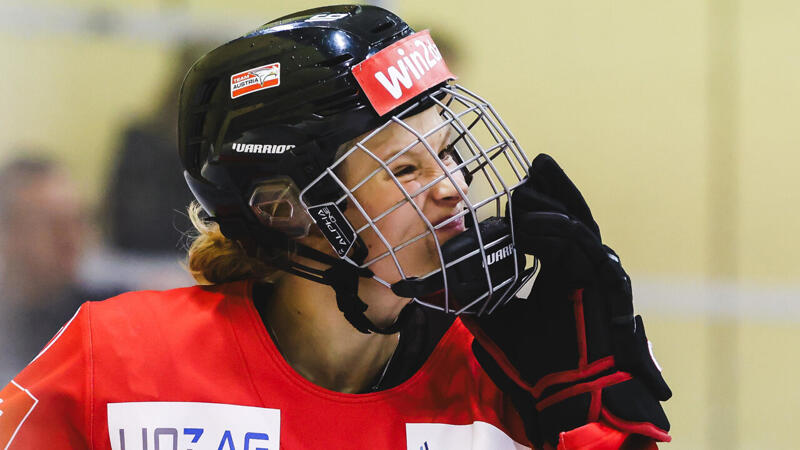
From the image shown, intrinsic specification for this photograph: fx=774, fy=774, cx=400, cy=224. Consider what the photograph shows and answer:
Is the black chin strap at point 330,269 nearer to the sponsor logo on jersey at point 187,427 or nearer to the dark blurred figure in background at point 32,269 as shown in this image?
the sponsor logo on jersey at point 187,427

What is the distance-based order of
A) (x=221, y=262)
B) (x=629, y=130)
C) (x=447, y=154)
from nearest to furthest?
(x=447, y=154) < (x=221, y=262) < (x=629, y=130)

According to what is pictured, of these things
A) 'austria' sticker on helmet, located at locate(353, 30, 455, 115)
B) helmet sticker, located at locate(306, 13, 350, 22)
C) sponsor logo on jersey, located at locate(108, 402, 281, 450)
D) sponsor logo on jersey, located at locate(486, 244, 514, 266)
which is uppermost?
helmet sticker, located at locate(306, 13, 350, 22)

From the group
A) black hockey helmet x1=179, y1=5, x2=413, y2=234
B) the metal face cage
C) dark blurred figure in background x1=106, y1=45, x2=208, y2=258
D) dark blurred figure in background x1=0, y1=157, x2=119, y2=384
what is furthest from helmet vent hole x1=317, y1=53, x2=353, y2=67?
dark blurred figure in background x1=0, y1=157, x2=119, y2=384

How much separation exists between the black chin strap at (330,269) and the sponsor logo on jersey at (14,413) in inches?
15.7

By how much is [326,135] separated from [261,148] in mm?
106

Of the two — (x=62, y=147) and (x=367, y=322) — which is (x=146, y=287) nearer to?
(x=62, y=147)

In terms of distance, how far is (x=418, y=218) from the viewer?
1.19m

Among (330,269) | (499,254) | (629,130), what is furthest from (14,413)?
(629,130)

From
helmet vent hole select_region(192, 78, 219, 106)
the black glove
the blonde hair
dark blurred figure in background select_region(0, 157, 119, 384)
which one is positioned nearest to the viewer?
the black glove

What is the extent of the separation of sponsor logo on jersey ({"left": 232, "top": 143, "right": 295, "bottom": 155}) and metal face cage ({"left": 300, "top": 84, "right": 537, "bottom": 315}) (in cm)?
7

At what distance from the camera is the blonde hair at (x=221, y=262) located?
138cm

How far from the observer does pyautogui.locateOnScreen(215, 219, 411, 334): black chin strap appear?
3.96 ft

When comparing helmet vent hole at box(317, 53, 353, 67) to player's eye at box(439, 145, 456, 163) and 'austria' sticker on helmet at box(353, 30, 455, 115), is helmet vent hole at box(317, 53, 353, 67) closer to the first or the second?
'austria' sticker on helmet at box(353, 30, 455, 115)

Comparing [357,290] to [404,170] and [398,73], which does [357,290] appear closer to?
[404,170]
